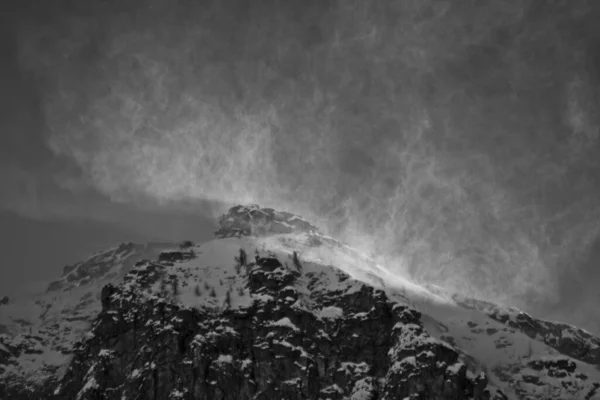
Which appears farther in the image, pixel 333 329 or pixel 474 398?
pixel 333 329

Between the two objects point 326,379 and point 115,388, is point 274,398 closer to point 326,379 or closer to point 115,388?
point 326,379

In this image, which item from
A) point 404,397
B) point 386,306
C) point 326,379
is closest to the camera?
point 404,397

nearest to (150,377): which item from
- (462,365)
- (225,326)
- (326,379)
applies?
(225,326)

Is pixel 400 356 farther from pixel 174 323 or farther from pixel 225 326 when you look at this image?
pixel 174 323

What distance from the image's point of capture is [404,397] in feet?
561

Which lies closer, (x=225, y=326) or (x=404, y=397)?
(x=404, y=397)

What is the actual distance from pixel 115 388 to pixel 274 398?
41363mm

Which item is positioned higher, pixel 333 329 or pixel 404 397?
pixel 333 329

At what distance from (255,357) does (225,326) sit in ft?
42.7

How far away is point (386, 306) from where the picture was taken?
198 metres

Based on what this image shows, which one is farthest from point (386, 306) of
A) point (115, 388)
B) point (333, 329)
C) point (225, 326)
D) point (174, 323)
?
point (115, 388)

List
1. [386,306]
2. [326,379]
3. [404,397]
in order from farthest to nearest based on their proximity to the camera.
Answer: [386,306] → [326,379] → [404,397]

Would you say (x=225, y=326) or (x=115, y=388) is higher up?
(x=225, y=326)

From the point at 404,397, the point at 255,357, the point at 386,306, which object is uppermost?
the point at 386,306
